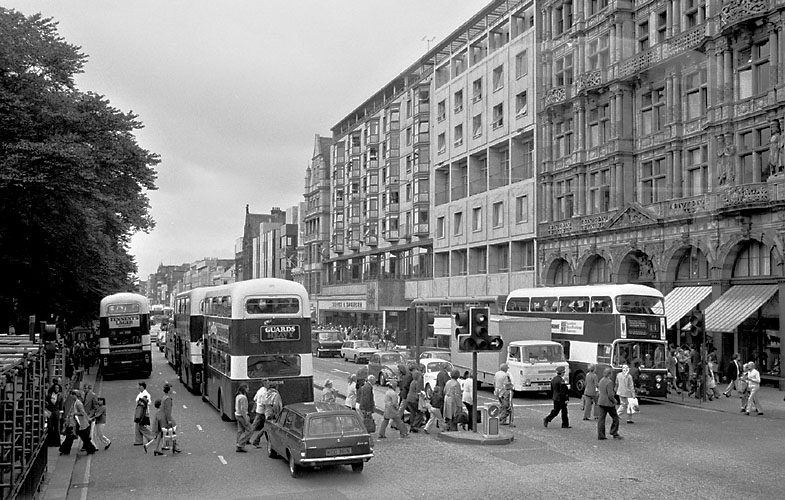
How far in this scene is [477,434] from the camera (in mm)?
21297

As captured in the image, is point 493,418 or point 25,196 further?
point 25,196

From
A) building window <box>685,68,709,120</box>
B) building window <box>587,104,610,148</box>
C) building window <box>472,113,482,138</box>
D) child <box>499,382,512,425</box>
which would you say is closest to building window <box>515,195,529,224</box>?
building window <box>587,104,610,148</box>

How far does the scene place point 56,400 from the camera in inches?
802

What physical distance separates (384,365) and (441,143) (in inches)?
1361

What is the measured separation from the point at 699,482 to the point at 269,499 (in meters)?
8.10

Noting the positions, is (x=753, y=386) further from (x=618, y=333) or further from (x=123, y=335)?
(x=123, y=335)

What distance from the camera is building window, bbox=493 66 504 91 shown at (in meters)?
58.2

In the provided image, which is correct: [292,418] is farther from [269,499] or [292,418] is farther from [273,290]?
[273,290]

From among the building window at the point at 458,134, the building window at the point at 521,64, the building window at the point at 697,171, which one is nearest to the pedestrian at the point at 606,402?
the building window at the point at 697,171

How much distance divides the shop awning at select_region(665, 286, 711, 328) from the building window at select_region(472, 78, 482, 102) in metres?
26.4

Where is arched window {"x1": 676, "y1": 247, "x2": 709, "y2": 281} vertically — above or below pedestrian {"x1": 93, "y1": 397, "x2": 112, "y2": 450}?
above

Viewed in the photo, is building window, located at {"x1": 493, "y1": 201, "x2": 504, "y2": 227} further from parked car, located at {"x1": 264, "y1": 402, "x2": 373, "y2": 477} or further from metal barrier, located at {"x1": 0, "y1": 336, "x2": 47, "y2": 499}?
metal barrier, located at {"x1": 0, "y1": 336, "x2": 47, "y2": 499}

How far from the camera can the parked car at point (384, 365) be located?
35316 mm

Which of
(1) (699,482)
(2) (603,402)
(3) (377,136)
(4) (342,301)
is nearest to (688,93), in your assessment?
(2) (603,402)
